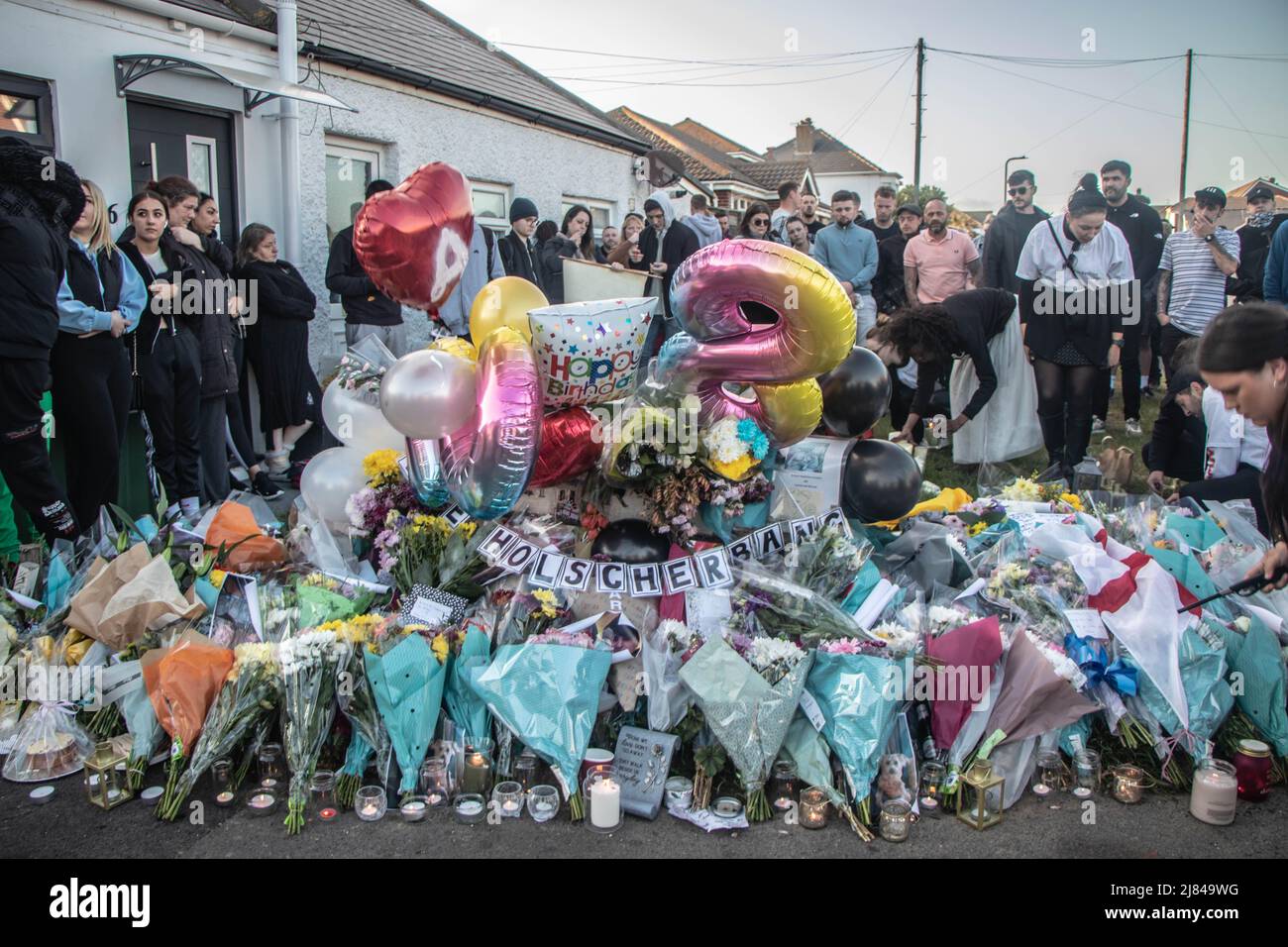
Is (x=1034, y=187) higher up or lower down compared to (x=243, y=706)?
higher up

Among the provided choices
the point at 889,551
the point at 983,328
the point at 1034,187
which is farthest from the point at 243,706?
the point at 1034,187

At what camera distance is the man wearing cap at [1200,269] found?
756 centimetres

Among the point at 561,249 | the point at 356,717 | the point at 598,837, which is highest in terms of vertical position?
the point at 561,249

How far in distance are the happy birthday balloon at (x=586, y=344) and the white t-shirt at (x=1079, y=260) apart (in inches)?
155

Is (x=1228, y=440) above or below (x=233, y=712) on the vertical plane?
above

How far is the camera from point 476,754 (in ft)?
10.8

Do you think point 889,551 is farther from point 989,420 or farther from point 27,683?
point 27,683

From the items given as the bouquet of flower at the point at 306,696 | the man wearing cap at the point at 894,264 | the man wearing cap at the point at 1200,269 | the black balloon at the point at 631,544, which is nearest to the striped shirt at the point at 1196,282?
the man wearing cap at the point at 1200,269

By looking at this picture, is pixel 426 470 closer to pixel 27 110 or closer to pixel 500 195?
pixel 27 110

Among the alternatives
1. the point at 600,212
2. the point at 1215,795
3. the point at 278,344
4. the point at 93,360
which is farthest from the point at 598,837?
the point at 600,212

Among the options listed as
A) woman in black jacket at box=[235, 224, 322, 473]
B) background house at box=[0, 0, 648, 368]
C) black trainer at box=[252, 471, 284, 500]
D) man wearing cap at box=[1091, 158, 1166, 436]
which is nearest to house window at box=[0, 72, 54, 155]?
background house at box=[0, 0, 648, 368]

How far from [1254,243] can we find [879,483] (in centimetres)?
590

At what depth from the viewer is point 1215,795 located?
10.2ft
